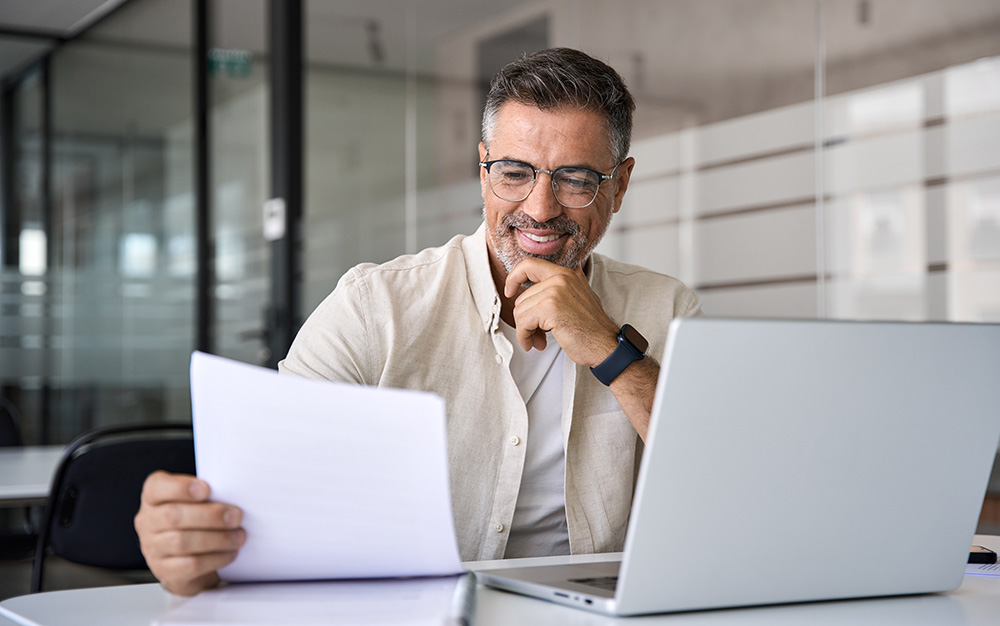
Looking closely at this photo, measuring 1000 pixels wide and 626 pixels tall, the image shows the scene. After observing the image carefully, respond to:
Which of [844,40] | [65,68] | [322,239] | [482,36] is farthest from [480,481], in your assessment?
[65,68]

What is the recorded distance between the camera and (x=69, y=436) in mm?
6422

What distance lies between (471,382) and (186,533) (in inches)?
27.3

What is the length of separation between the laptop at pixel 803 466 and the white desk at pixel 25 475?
165cm

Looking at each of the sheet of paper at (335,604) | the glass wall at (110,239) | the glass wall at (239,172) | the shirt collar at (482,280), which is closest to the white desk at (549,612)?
the sheet of paper at (335,604)

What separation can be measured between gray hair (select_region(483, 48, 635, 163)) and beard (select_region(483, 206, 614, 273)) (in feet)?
0.43

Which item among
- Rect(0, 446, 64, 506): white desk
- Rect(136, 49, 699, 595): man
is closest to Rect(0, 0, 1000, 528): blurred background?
Rect(136, 49, 699, 595): man

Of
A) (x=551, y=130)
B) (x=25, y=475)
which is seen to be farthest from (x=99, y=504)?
(x=551, y=130)

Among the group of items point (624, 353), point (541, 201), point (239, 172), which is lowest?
point (624, 353)

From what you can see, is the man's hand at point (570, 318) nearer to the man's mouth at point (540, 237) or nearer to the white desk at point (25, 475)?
the man's mouth at point (540, 237)

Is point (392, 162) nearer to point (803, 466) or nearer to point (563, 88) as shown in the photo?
point (563, 88)

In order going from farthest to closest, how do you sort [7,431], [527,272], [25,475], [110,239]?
[110,239] < [7,431] < [25,475] < [527,272]

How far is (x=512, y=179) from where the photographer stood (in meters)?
1.54

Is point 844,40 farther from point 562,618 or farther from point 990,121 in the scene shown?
point 562,618

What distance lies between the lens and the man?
1459 millimetres
